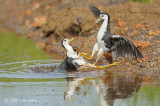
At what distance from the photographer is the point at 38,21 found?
19391 mm

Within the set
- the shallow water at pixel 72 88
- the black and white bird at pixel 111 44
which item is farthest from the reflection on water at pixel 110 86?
the black and white bird at pixel 111 44

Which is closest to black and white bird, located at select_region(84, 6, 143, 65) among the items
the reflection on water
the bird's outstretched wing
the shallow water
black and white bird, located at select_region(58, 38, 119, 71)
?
the bird's outstretched wing

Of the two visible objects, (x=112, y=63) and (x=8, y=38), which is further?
(x=8, y=38)

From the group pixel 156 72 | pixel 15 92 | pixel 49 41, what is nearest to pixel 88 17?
pixel 49 41

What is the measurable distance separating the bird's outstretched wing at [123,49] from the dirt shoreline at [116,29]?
0.23 metres

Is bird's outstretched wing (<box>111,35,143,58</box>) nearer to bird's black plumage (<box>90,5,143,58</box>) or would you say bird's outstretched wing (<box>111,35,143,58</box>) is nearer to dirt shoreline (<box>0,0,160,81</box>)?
bird's black plumage (<box>90,5,143,58</box>)

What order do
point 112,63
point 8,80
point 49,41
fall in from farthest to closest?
point 49,41 < point 112,63 < point 8,80

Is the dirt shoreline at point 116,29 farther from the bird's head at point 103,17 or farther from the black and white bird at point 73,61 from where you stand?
the bird's head at point 103,17

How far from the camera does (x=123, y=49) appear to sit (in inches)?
377

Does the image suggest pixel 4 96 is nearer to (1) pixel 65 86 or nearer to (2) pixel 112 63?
(1) pixel 65 86

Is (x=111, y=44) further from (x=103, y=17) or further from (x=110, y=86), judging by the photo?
(x=110, y=86)

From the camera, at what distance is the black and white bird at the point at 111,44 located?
9.35 metres

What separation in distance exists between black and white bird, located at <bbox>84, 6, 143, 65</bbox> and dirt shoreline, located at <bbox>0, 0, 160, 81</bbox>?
289 millimetres

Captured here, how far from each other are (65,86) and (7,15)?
59.6 ft
